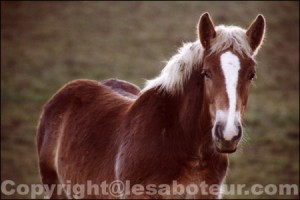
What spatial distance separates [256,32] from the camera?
4.55m

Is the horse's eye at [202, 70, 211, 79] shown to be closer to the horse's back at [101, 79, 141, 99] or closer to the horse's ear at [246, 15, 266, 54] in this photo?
the horse's ear at [246, 15, 266, 54]

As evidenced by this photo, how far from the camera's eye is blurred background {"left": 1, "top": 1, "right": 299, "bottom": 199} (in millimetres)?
14703

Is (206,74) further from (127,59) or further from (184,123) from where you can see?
(127,59)

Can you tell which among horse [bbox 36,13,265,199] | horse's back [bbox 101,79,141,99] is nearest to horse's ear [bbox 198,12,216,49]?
horse [bbox 36,13,265,199]

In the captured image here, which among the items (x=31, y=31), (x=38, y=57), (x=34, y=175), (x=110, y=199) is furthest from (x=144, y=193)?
(x=31, y=31)

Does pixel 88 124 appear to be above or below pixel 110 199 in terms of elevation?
above

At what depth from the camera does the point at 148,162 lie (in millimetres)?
4555

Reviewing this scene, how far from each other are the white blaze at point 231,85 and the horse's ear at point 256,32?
414 mm

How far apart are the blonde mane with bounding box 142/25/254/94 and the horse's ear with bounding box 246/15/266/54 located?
69 mm

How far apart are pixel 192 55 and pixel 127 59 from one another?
19787 mm

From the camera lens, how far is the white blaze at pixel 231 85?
12.7 ft

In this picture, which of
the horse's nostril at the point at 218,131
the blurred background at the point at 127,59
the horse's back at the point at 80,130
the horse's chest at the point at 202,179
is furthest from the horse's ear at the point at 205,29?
the blurred background at the point at 127,59

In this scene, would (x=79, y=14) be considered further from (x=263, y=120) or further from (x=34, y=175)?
(x=34, y=175)

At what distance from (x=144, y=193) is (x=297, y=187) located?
8702mm
